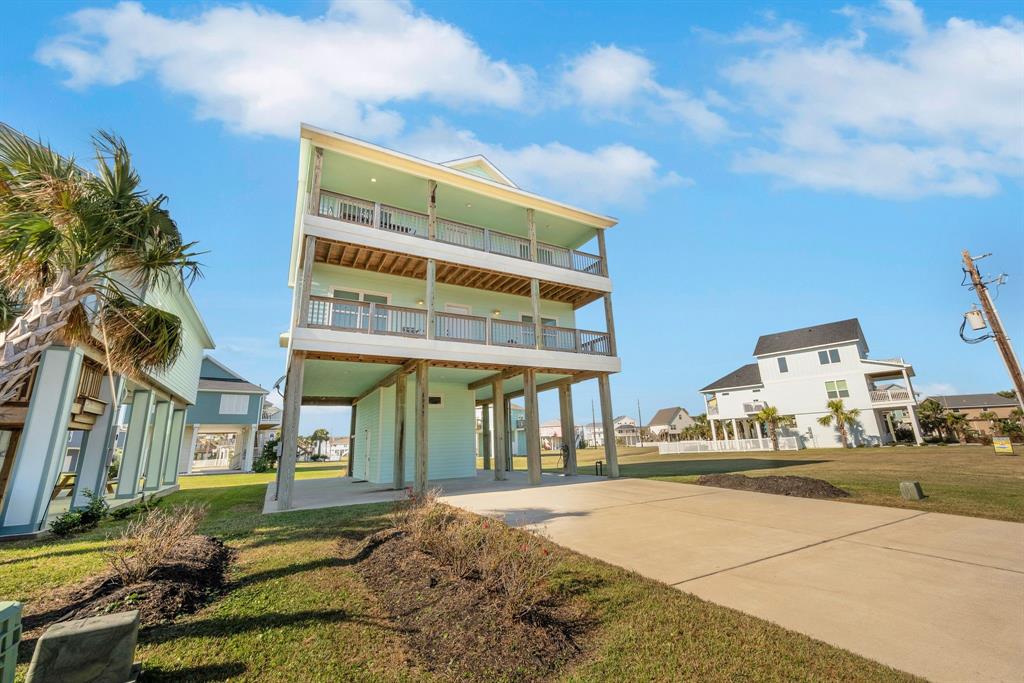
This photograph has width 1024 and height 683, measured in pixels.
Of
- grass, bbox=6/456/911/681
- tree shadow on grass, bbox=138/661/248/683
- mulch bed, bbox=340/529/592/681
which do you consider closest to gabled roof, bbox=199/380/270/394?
grass, bbox=6/456/911/681

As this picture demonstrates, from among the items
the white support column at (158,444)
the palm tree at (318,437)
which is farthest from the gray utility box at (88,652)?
the palm tree at (318,437)

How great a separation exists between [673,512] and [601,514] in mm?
1460

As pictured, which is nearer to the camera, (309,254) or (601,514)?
(601,514)

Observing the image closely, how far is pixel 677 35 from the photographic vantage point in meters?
12.3

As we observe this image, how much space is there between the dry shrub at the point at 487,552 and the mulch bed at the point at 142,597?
2.36 meters

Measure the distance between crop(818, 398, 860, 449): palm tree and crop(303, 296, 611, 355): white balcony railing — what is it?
2845cm

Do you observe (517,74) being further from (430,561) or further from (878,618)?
(878,618)

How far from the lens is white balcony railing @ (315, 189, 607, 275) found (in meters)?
12.7

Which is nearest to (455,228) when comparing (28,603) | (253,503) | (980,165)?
(253,503)

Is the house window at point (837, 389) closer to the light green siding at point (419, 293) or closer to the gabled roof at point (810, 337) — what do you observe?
A: the gabled roof at point (810, 337)

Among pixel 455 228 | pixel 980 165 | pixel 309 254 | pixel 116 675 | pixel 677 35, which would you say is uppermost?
pixel 677 35

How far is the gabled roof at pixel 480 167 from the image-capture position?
16241 millimetres

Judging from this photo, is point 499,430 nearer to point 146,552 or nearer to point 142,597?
point 146,552

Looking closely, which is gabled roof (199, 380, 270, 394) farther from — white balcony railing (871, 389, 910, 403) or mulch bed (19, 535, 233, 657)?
white balcony railing (871, 389, 910, 403)
